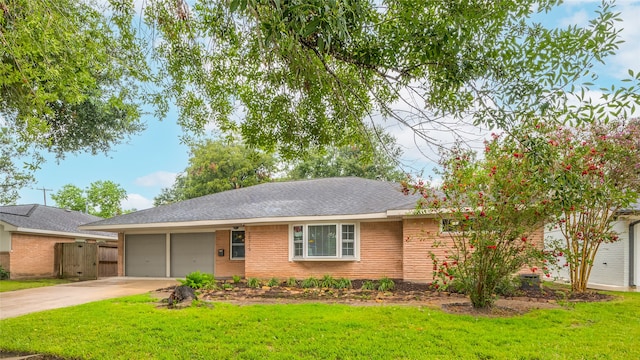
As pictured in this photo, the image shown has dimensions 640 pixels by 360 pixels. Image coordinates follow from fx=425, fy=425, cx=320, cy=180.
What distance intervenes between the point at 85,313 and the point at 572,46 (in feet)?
28.1

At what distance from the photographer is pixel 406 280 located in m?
12.5

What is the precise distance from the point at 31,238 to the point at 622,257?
22497 mm

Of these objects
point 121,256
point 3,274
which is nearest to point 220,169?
point 121,256

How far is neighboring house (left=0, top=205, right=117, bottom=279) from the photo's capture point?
1694 cm

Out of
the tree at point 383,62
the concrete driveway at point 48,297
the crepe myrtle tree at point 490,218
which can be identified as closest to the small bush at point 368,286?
the crepe myrtle tree at point 490,218

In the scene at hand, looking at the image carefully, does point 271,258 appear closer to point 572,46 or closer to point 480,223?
point 480,223

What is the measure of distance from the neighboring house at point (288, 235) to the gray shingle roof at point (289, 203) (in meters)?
0.04

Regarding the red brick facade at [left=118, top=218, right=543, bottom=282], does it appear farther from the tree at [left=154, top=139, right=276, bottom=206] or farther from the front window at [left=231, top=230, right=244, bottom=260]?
the tree at [left=154, top=139, right=276, bottom=206]

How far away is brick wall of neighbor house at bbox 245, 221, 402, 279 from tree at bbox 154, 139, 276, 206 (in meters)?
14.4

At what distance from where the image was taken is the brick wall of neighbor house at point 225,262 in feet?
50.9

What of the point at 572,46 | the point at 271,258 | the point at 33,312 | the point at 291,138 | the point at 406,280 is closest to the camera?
the point at 572,46

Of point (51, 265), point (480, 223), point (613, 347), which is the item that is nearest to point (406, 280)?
point (480, 223)

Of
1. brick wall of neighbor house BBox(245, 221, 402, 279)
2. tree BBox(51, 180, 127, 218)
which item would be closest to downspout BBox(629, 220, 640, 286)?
brick wall of neighbor house BBox(245, 221, 402, 279)

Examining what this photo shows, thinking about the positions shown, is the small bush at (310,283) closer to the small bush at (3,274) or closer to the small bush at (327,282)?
the small bush at (327,282)
